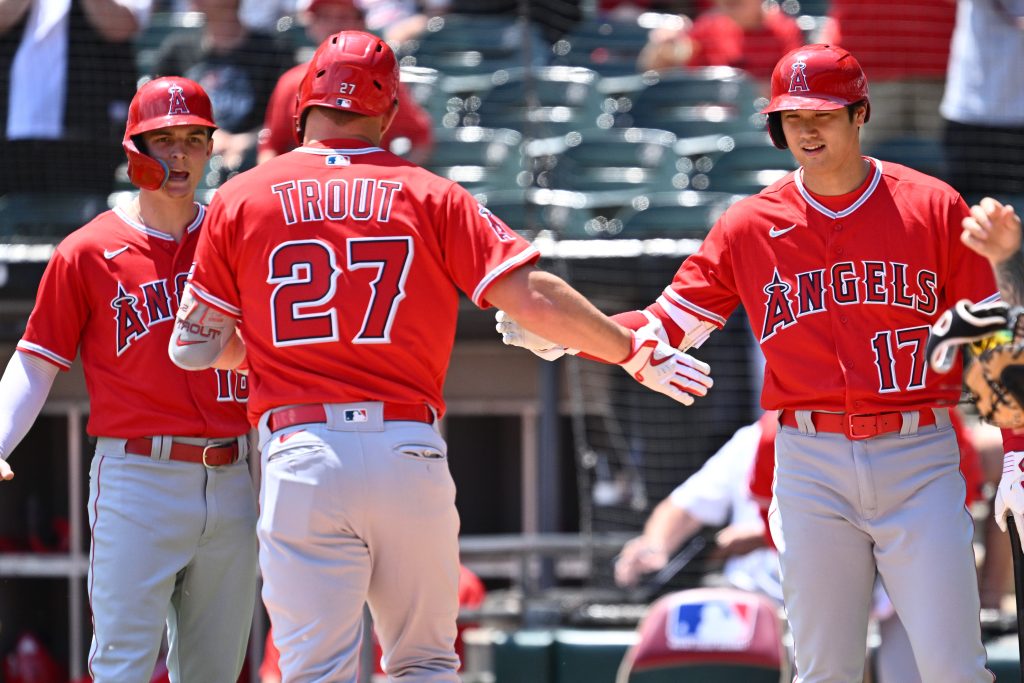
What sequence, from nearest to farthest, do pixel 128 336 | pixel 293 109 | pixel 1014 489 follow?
pixel 1014 489
pixel 128 336
pixel 293 109

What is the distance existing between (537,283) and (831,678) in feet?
3.83

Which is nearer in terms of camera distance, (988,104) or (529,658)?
(529,658)

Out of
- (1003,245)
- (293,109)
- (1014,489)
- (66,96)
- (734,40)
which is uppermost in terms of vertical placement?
(734,40)

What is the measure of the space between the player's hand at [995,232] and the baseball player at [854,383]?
0.35m

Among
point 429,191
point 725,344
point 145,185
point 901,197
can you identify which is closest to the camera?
point 429,191

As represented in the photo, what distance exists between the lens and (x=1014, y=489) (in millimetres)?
3363

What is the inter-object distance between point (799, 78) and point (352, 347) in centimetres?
130

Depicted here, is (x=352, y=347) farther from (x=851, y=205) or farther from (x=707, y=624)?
(x=707, y=624)

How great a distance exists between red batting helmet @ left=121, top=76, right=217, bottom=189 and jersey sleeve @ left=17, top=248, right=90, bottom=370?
310 mm

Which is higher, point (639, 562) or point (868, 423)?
point (868, 423)

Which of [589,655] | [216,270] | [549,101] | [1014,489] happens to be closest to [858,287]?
[1014,489]

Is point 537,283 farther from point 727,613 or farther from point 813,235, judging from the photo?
point 727,613

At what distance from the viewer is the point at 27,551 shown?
736 centimetres

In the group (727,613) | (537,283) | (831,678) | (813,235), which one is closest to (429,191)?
(537,283)
